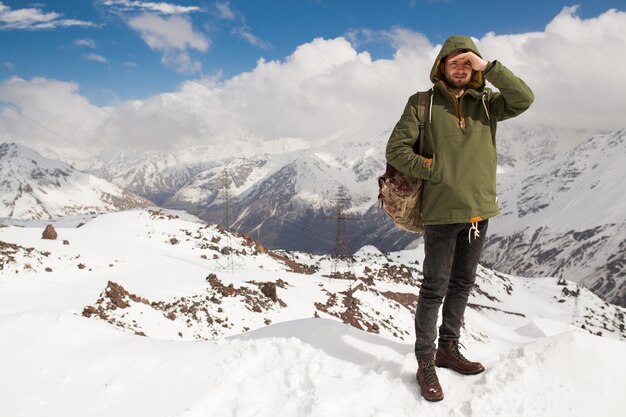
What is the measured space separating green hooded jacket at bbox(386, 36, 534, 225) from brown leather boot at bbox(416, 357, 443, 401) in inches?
70.5

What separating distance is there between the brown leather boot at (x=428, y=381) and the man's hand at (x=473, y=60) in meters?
3.64

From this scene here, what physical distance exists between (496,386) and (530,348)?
0.82 m

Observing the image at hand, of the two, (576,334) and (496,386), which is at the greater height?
(576,334)

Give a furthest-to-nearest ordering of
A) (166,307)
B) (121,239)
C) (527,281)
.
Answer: (527,281) → (121,239) → (166,307)

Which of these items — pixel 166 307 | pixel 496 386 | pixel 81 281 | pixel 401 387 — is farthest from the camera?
pixel 81 281

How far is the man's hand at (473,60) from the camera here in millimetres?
4367

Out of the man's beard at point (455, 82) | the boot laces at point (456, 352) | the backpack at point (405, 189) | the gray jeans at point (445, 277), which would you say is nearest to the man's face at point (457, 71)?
the man's beard at point (455, 82)

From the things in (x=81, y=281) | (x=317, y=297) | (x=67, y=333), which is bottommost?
(x=317, y=297)

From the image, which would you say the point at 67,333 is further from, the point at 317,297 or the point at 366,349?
the point at 317,297

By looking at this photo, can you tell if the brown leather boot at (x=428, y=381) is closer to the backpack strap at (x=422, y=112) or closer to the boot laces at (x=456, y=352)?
the boot laces at (x=456, y=352)

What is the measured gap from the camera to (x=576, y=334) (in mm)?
4598

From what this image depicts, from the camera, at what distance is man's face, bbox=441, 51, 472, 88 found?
4473 millimetres

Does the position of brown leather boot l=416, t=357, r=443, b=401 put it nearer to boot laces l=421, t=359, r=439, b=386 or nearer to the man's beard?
boot laces l=421, t=359, r=439, b=386

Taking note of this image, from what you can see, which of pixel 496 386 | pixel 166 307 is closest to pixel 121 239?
pixel 166 307
